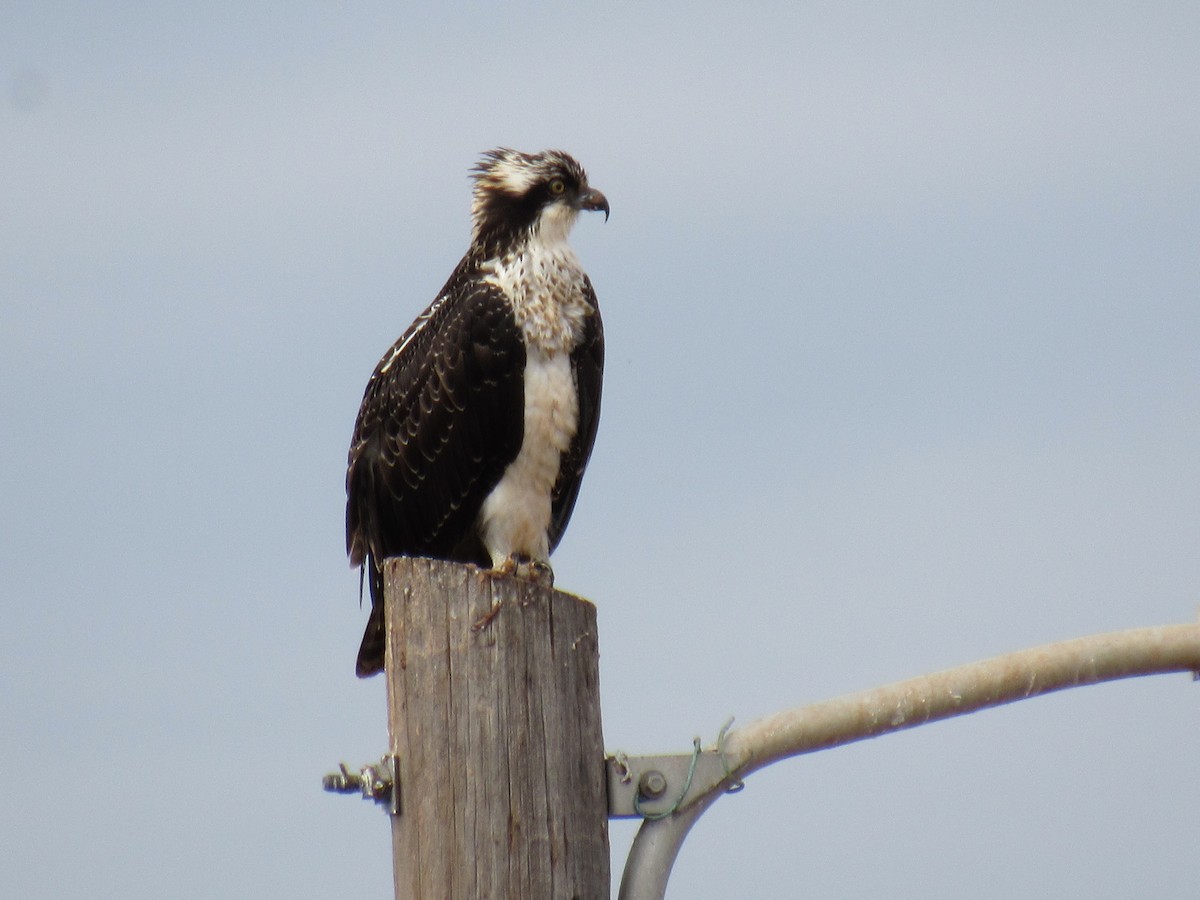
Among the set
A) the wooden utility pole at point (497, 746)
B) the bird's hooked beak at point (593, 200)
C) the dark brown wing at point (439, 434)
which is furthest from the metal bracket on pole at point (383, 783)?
the bird's hooked beak at point (593, 200)

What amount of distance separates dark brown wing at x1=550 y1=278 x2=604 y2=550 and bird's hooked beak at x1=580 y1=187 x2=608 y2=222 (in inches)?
22.5

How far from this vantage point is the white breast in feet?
20.3

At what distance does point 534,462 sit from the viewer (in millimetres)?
6246

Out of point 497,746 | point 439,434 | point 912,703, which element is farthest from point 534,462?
point 497,746

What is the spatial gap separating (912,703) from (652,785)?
0.66 meters

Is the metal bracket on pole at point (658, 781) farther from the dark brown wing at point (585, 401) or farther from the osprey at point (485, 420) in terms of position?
the dark brown wing at point (585, 401)

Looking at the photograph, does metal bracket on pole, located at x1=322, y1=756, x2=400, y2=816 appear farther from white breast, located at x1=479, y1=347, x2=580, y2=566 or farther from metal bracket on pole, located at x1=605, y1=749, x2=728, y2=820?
white breast, located at x1=479, y1=347, x2=580, y2=566

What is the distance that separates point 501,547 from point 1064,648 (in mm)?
2884

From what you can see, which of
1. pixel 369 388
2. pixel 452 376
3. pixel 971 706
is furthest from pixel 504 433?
pixel 971 706

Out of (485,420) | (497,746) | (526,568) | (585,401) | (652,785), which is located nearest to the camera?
(497,746)

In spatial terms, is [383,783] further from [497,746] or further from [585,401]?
[585,401]

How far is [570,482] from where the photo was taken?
6.43 metres

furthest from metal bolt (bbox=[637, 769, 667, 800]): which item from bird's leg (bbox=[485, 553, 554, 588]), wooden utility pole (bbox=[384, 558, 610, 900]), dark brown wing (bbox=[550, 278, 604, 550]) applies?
dark brown wing (bbox=[550, 278, 604, 550])

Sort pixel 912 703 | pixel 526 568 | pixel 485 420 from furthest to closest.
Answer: pixel 485 420, pixel 526 568, pixel 912 703
